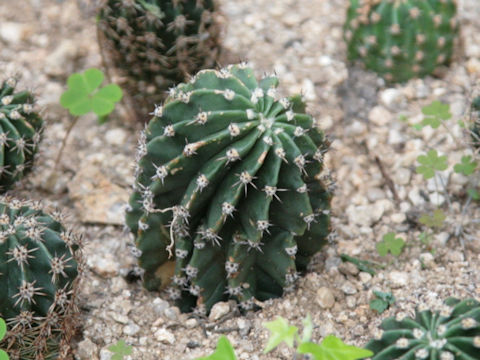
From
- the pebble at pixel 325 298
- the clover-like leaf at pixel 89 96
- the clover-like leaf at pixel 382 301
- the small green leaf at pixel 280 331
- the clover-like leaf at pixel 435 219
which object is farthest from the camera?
the clover-like leaf at pixel 89 96

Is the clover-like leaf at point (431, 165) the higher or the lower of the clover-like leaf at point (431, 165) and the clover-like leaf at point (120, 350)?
the higher

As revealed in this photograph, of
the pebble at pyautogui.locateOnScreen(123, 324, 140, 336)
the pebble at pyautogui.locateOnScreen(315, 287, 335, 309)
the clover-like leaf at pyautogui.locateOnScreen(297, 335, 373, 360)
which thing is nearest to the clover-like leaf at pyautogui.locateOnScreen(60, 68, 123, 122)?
the pebble at pyautogui.locateOnScreen(123, 324, 140, 336)

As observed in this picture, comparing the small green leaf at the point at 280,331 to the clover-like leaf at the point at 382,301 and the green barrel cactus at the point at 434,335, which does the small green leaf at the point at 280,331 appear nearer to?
the green barrel cactus at the point at 434,335

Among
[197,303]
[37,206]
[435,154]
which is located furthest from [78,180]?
[435,154]

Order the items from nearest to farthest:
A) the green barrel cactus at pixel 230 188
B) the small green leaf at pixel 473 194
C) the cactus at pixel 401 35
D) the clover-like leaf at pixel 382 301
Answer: the green barrel cactus at pixel 230 188 < the clover-like leaf at pixel 382 301 < the small green leaf at pixel 473 194 < the cactus at pixel 401 35

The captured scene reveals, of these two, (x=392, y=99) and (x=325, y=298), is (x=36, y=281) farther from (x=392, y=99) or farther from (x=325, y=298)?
(x=392, y=99)

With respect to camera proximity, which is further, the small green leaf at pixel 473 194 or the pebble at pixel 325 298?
the small green leaf at pixel 473 194

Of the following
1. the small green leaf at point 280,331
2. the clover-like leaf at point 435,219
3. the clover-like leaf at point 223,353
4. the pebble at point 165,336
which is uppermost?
the small green leaf at point 280,331

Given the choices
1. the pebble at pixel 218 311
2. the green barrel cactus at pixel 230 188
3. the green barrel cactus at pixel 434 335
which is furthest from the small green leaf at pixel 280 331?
the pebble at pixel 218 311
